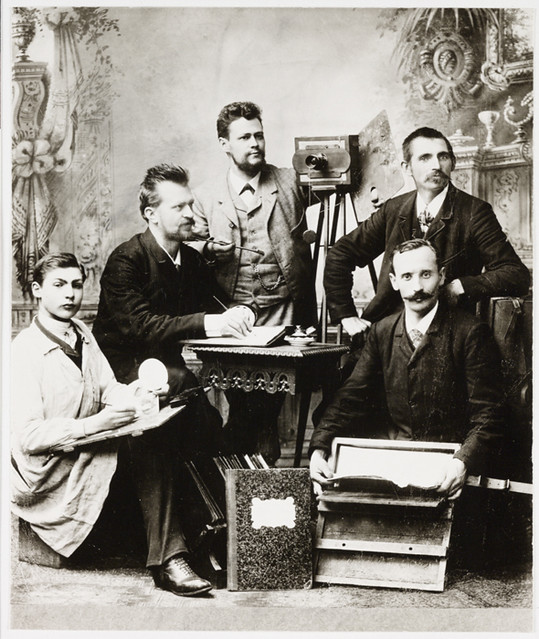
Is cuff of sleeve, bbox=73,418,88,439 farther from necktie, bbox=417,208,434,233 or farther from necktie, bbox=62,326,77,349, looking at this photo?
necktie, bbox=417,208,434,233

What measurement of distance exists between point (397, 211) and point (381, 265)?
225mm

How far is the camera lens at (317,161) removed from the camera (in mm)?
3062

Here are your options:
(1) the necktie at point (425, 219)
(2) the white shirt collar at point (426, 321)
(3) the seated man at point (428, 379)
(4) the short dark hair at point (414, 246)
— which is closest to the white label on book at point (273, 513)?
(3) the seated man at point (428, 379)

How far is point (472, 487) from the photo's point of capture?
2.91 meters

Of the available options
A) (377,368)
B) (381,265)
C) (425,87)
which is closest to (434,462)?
(377,368)

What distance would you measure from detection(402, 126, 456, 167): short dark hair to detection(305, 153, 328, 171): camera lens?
0.32m

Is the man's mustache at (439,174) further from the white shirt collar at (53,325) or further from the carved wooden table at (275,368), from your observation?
the white shirt collar at (53,325)

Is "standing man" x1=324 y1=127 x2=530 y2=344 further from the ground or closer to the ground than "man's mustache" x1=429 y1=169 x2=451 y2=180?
closer to the ground

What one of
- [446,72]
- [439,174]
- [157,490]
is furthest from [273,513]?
[446,72]

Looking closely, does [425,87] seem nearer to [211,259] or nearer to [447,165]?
[447,165]

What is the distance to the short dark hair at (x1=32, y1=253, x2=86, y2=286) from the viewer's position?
10.1 feet

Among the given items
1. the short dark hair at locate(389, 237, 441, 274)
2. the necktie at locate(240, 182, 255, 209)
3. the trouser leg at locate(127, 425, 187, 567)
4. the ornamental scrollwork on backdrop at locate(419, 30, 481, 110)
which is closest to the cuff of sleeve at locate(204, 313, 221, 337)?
the trouser leg at locate(127, 425, 187, 567)

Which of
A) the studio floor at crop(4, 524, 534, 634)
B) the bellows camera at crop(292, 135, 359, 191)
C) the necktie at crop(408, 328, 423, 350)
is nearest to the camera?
the studio floor at crop(4, 524, 534, 634)

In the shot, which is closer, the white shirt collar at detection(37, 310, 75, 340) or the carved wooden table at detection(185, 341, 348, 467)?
the carved wooden table at detection(185, 341, 348, 467)
